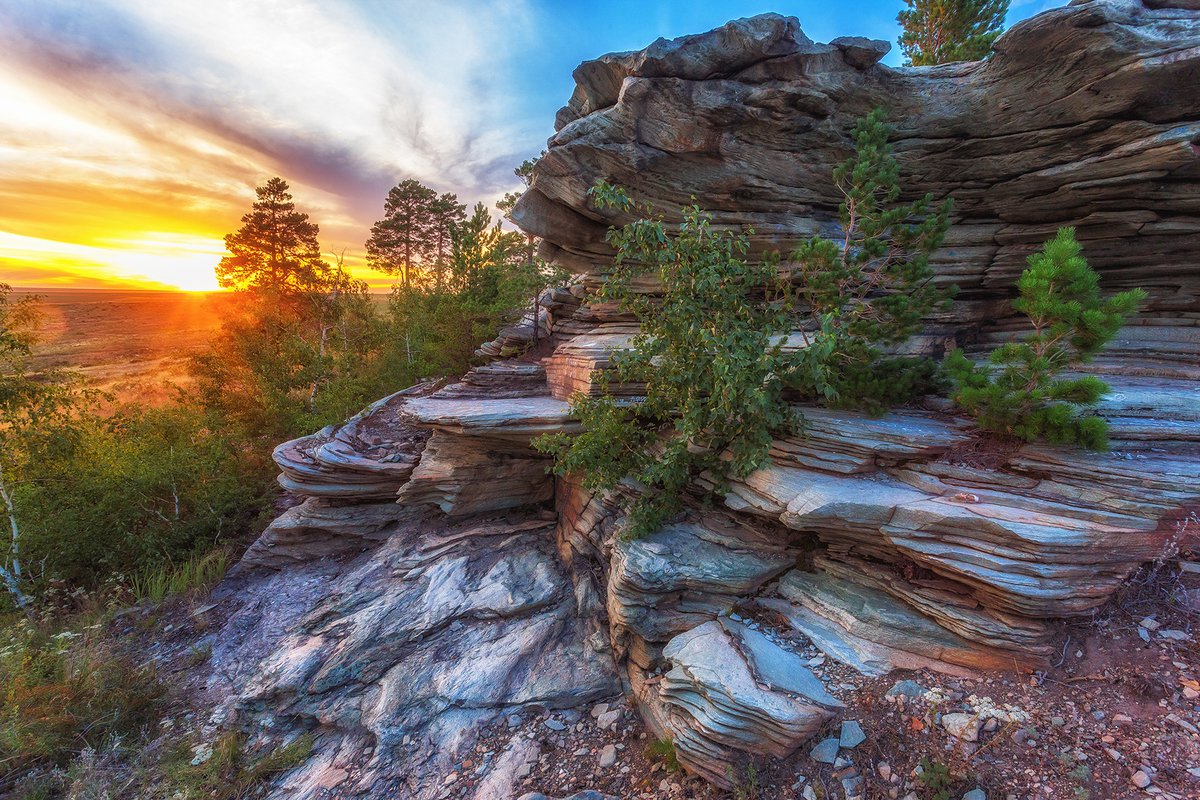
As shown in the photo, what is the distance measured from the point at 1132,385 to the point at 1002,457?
3776mm

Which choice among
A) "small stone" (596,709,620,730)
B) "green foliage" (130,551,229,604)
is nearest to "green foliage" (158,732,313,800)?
"small stone" (596,709,620,730)

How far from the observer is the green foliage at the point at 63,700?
23.0ft

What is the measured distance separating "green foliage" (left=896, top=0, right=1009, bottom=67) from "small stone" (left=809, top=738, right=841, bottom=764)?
62.2 feet

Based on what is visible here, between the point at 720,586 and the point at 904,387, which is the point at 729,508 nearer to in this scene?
the point at 720,586

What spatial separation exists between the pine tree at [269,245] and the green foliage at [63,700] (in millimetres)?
21387

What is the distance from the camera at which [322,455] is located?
36.9 feet

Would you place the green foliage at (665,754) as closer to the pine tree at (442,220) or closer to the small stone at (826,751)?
the small stone at (826,751)

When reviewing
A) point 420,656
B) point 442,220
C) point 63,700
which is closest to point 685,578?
point 420,656

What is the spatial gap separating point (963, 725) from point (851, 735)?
1.15 meters

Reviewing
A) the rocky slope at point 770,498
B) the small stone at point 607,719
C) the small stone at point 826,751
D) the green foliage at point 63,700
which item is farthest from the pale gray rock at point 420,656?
the small stone at point 826,751

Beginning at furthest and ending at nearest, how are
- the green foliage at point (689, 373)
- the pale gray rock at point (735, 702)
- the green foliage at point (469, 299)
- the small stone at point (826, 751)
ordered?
the green foliage at point (469, 299), the green foliage at point (689, 373), the pale gray rock at point (735, 702), the small stone at point (826, 751)

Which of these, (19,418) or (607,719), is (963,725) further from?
(19,418)

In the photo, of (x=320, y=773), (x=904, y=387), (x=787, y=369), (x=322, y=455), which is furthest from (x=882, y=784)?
(x=322, y=455)

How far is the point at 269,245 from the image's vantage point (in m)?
26.5
